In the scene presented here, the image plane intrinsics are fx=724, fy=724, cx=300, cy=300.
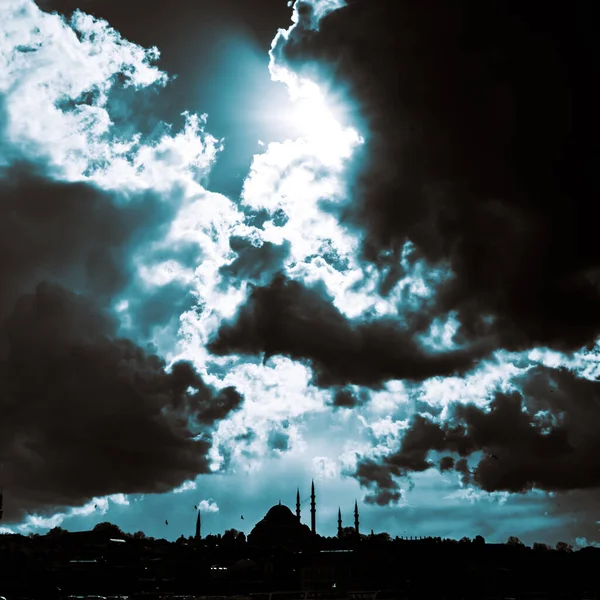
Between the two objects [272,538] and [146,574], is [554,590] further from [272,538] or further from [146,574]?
[146,574]

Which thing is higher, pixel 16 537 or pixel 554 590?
pixel 16 537

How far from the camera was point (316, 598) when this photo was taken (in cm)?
9306

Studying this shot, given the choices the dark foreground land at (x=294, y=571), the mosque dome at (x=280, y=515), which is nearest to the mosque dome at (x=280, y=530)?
the mosque dome at (x=280, y=515)

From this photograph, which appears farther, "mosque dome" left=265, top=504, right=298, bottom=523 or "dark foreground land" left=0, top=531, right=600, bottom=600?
"mosque dome" left=265, top=504, right=298, bottom=523

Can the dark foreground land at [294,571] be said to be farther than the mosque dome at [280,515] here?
No

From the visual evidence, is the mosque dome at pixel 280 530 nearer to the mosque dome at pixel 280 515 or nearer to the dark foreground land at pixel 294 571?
the mosque dome at pixel 280 515

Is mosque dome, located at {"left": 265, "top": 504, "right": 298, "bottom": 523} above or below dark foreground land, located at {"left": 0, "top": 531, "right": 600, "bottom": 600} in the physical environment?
above

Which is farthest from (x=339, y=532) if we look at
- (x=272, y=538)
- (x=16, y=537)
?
(x=16, y=537)

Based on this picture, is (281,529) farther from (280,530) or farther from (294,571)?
(294,571)

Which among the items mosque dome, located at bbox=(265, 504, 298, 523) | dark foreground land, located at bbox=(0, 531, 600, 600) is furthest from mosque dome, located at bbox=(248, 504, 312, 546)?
dark foreground land, located at bbox=(0, 531, 600, 600)

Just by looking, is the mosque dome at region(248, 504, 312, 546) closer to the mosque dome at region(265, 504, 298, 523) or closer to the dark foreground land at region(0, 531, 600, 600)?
the mosque dome at region(265, 504, 298, 523)

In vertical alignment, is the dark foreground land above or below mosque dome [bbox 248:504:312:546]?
below

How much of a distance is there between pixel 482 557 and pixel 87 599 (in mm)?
79662

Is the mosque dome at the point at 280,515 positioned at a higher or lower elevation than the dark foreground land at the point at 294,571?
higher
